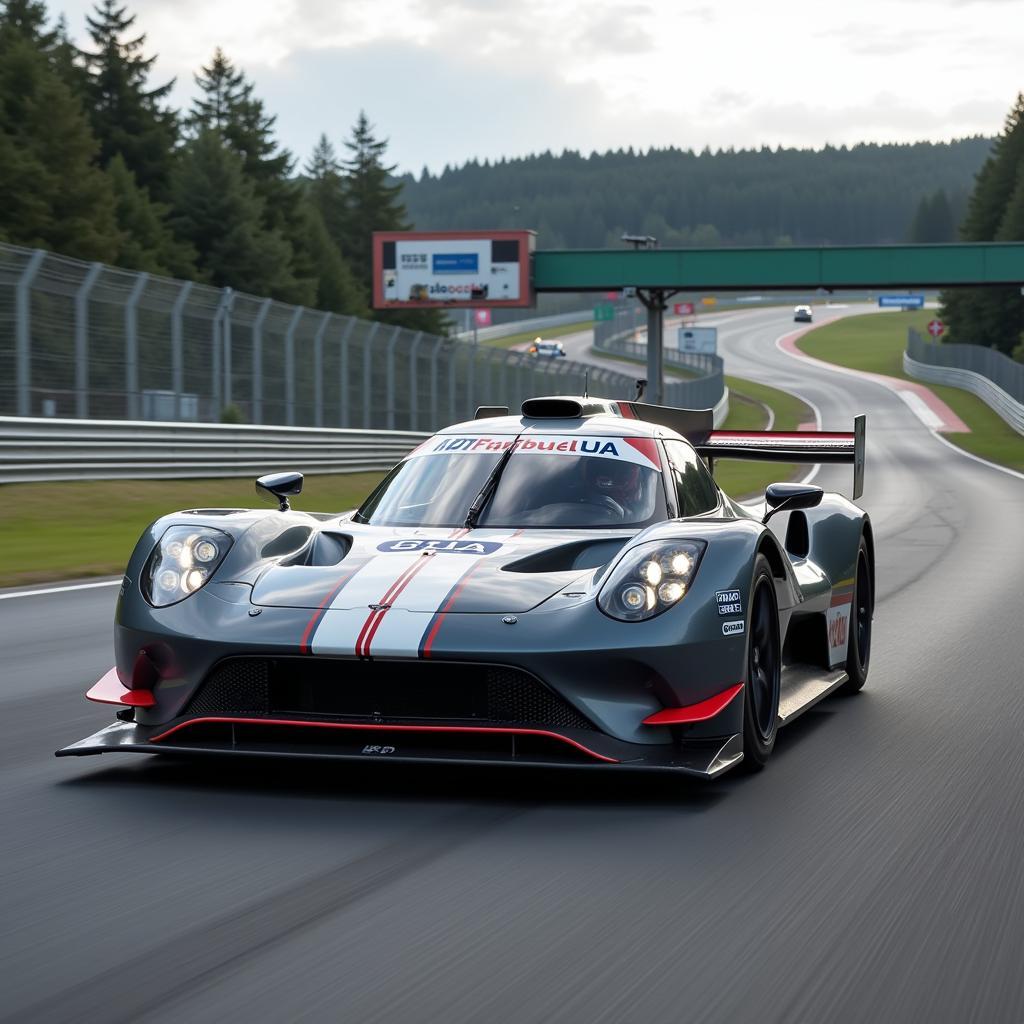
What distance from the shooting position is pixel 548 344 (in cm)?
10731

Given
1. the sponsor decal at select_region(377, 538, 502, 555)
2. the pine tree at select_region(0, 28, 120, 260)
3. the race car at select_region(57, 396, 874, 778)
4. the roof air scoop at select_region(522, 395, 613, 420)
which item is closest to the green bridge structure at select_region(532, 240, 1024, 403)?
the pine tree at select_region(0, 28, 120, 260)

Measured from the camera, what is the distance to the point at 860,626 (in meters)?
8.27

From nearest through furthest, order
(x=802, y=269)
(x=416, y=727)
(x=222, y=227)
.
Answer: (x=416, y=727), (x=802, y=269), (x=222, y=227)

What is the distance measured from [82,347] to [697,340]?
73.5 m

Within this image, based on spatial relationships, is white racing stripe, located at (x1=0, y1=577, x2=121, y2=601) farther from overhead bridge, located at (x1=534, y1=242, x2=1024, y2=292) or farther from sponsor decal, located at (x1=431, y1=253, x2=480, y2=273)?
sponsor decal, located at (x1=431, y1=253, x2=480, y2=273)

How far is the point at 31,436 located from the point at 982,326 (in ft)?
276

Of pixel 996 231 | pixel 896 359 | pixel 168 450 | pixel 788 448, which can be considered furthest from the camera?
pixel 896 359

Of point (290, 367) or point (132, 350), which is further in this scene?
point (290, 367)

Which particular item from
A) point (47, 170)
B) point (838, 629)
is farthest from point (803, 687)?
point (47, 170)

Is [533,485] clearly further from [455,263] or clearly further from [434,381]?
[455,263]

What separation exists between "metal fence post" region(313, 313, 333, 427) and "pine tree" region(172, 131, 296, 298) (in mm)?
36508

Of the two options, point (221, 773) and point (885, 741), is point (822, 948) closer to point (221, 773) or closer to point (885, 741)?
point (221, 773)

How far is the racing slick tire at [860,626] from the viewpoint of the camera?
7.89m

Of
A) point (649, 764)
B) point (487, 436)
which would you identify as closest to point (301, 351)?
point (487, 436)
